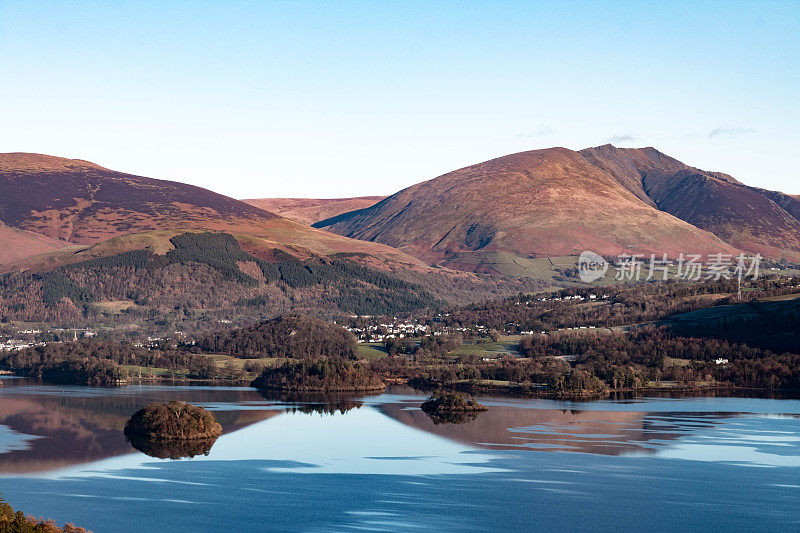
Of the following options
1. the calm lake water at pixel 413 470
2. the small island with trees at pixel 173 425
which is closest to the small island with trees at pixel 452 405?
the calm lake water at pixel 413 470

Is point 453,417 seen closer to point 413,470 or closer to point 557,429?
point 557,429

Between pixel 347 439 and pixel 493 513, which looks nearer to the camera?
pixel 493 513

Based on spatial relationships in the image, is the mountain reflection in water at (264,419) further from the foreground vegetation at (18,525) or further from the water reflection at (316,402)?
the foreground vegetation at (18,525)

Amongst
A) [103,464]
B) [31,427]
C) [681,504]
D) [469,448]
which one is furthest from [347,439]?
[681,504]

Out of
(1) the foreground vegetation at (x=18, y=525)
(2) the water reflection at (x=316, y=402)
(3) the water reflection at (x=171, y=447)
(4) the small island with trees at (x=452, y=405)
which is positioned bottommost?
(3) the water reflection at (x=171, y=447)

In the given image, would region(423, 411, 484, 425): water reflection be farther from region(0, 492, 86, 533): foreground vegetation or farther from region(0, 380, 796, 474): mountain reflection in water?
region(0, 492, 86, 533): foreground vegetation

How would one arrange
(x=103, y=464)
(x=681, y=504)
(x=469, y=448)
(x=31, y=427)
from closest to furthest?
(x=681, y=504), (x=103, y=464), (x=469, y=448), (x=31, y=427)

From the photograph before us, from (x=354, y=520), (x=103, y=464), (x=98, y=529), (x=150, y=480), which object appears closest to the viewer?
(x=98, y=529)

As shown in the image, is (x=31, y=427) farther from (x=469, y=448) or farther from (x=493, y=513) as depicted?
(x=493, y=513)

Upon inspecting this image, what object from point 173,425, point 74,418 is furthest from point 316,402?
point 173,425
